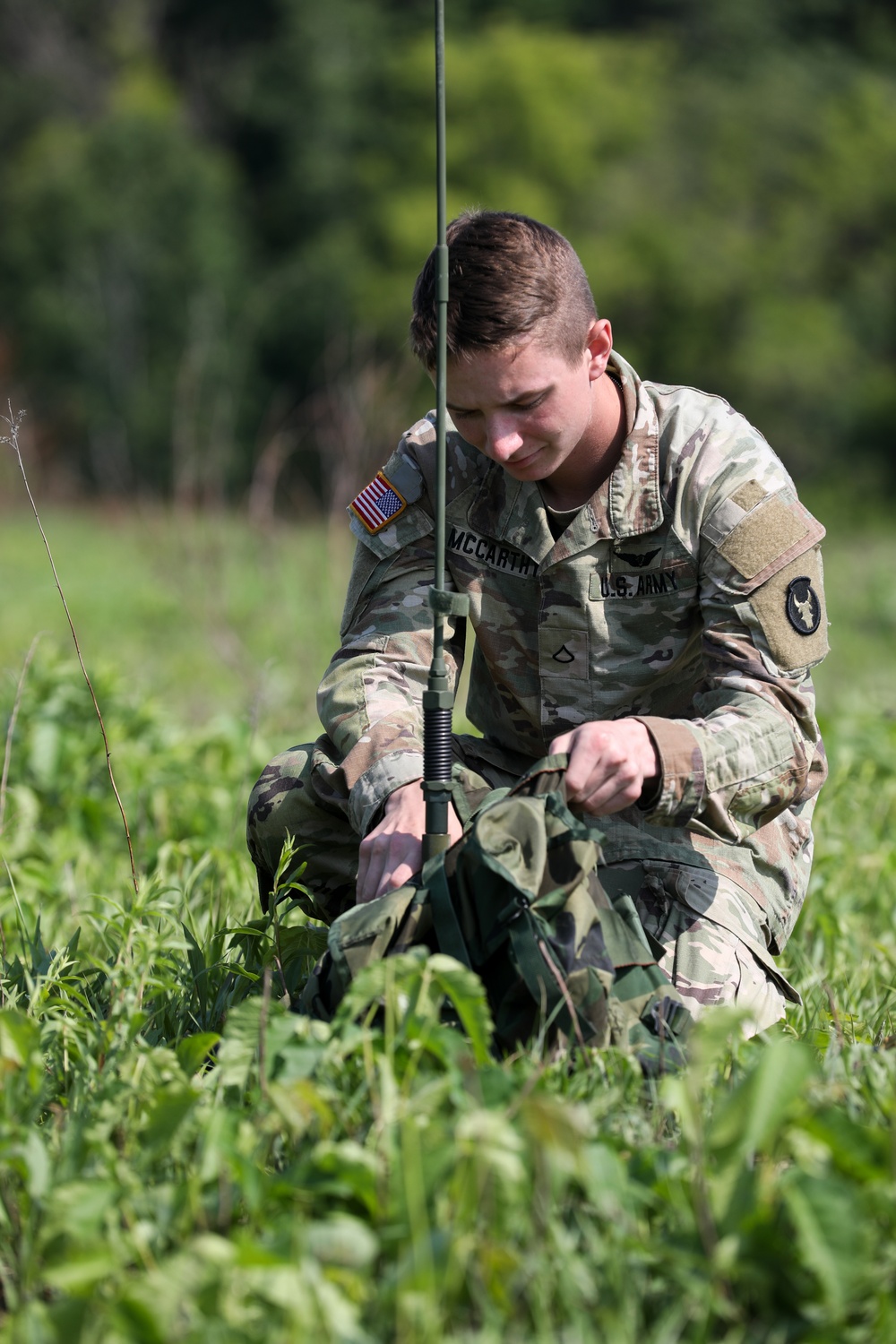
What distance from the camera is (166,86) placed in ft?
140

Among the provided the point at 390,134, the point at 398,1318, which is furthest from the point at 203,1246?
the point at 390,134

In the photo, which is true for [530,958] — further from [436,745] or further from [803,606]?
[803,606]

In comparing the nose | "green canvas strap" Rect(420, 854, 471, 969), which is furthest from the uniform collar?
"green canvas strap" Rect(420, 854, 471, 969)

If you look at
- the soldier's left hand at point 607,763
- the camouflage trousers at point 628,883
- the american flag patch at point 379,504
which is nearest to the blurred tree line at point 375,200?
the american flag patch at point 379,504

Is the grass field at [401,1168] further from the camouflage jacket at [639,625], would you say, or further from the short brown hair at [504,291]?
the short brown hair at [504,291]

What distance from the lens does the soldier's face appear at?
2432 millimetres

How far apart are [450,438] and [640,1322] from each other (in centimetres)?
184

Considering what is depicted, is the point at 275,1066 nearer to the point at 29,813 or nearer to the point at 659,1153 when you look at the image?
the point at 659,1153

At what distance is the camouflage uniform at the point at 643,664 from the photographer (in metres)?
2.43

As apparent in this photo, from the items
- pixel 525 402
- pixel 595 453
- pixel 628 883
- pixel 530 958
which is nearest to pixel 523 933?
pixel 530 958

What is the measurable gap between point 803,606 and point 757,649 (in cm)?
11

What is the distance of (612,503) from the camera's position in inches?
105

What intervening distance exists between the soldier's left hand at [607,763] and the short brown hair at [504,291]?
0.71m

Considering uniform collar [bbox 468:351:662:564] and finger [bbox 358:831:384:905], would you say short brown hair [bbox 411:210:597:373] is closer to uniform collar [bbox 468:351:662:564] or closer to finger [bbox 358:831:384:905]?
uniform collar [bbox 468:351:662:564]
